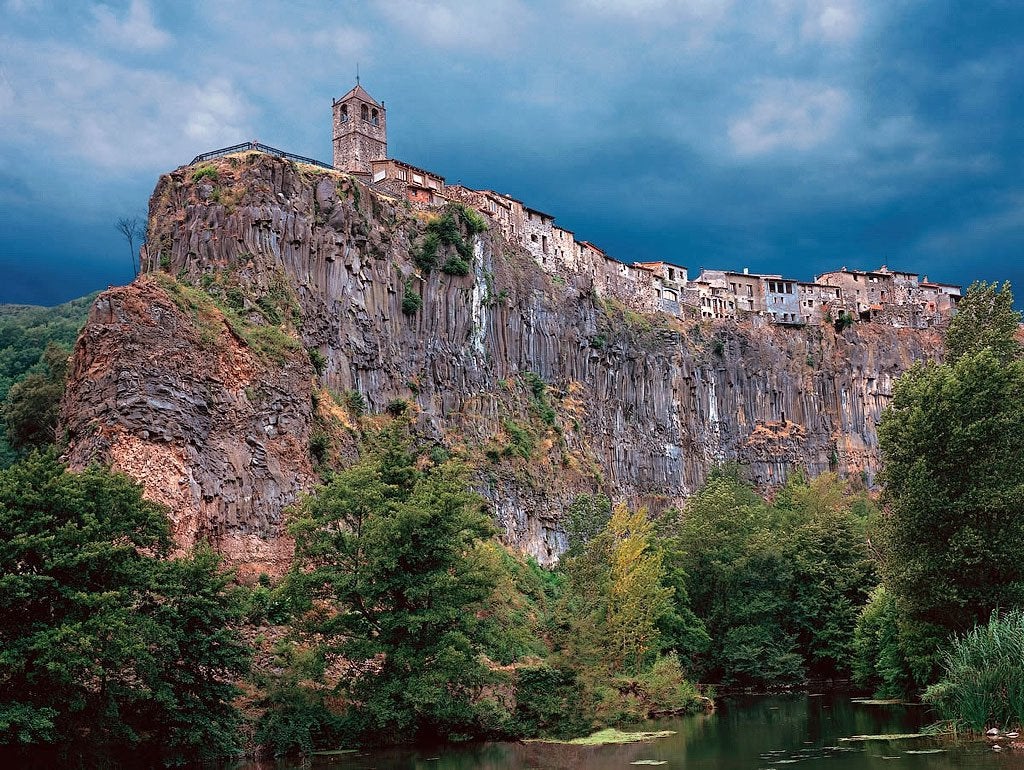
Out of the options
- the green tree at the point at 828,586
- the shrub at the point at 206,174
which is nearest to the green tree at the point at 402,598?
the shrub at the point at 206,174

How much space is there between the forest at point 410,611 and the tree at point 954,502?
11 centimetres

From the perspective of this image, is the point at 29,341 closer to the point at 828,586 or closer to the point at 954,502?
the point at 828,586

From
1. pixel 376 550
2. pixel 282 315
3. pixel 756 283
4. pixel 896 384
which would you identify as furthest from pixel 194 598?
pixel 756 283

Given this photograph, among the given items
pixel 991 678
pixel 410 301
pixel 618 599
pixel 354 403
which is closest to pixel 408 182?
pixel 410 301

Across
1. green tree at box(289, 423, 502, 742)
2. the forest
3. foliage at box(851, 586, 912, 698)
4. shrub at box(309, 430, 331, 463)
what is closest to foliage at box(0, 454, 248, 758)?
the forest

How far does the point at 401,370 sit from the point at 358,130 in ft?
117

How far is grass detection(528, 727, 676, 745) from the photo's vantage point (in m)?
46.5

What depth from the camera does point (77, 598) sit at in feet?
114

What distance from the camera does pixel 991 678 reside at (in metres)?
39.4

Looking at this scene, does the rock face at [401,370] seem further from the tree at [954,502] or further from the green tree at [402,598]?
the tree at [954,502]

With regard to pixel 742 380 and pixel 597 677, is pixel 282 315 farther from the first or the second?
pixel 742 380

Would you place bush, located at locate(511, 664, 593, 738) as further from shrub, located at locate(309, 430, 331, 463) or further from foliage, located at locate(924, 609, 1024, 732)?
shrub, located at locate(309, 430, 331, 463)

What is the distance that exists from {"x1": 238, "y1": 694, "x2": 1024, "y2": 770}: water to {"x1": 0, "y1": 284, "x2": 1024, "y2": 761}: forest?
67.4 inches

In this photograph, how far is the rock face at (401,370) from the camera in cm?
5234
